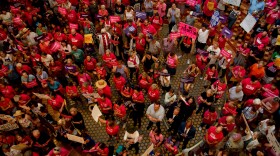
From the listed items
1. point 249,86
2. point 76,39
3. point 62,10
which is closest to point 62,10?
point 62,10

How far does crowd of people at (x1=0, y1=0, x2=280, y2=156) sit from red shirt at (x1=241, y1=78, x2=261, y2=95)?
3 centimetres

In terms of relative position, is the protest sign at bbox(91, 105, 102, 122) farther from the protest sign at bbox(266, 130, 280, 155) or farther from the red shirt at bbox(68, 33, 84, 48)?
the protest sign at bbox(266, 130, 280, 155)

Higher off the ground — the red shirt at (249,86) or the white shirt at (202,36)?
the white shirt at (202,36)

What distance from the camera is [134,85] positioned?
11.3 m

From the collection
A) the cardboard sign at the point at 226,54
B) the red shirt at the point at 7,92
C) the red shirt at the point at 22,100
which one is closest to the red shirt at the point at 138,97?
the cardboard sign at the point at 226,54

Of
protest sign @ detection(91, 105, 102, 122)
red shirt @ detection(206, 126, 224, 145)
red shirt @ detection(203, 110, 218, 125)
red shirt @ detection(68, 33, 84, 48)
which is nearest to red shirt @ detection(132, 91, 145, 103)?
protest sign @ detection(91, 105, 102, 122)

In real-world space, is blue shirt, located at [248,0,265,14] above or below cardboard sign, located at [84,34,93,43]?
above

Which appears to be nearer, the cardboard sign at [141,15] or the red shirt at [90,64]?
the red shirt at [90,64]

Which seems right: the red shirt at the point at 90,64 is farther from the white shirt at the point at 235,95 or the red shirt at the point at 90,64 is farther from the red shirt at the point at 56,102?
the white shirt at the point at 235,95

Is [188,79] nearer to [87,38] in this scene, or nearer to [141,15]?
[141,15]

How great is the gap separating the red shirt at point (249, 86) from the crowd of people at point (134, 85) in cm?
3

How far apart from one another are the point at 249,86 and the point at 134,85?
13.9 feet

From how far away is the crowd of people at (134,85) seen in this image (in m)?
9.25

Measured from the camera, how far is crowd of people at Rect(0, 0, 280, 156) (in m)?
9.25
